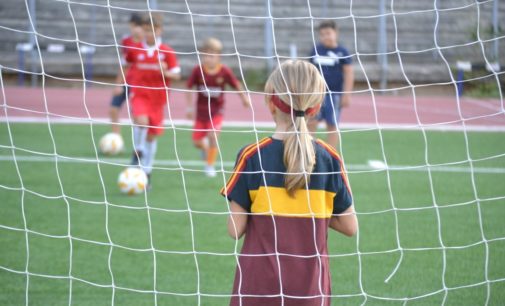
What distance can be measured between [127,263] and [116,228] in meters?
0.88

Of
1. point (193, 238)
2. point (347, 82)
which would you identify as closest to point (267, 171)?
point (193, 238)

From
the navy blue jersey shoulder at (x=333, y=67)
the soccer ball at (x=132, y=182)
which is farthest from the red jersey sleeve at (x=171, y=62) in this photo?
the navy blue jersey shoulder at (x=333, y=67)

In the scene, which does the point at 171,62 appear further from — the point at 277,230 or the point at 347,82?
the point at 277,230

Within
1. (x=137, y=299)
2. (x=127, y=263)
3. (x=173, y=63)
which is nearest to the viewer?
(x=137, y=299)

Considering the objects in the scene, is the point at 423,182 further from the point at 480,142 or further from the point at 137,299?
the point at 137,299

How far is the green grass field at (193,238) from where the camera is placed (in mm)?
4750

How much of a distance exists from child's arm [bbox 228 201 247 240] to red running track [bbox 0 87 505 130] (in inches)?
377

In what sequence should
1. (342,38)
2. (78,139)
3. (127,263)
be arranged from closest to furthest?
1. (127,263)
2. (78,139)
3. (342,38)

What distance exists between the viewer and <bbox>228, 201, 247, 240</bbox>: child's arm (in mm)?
3010

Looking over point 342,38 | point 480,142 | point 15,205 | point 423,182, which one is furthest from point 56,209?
point 342,38

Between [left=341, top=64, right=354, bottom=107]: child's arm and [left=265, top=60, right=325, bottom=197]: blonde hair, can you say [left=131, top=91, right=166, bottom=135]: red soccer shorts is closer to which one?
[left=341, top=64, right=354, bottom=107]: child's arm

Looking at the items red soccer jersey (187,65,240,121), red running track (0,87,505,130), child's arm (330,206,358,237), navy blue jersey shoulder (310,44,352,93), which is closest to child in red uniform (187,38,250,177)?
red soccer jersey (187,65,240,121)

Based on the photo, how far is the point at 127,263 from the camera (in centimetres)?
543

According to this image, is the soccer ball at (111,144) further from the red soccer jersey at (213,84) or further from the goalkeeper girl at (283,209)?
the goalkeeper girl at (283,209)
